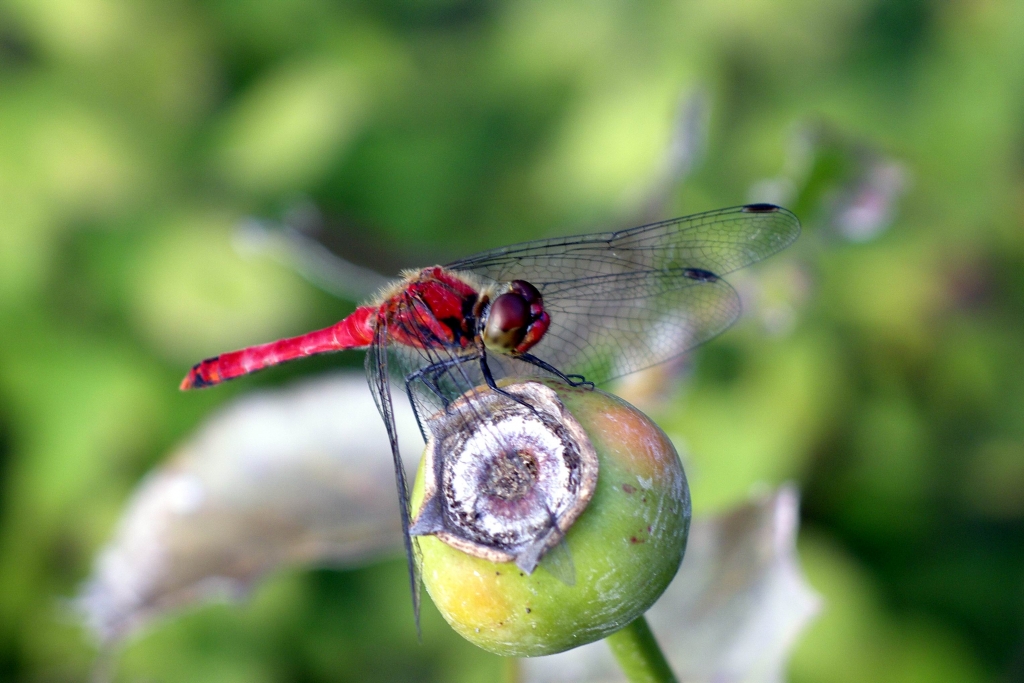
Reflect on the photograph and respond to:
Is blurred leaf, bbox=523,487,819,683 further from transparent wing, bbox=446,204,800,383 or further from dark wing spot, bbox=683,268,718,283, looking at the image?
dark wing spot, bbox=683,268,718,283

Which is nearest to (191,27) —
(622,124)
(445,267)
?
(622,124)

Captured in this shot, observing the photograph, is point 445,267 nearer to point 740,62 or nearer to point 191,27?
point 740,62

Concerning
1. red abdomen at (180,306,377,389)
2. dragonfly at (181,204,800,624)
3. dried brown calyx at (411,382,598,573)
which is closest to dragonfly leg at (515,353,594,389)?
dragonfly at (181,204,800,624)

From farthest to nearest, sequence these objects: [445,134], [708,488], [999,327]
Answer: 1. [445,134]
2. [999,327]
3. [708,488]

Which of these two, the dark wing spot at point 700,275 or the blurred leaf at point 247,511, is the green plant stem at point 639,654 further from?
the dark wing spot at point 700,275

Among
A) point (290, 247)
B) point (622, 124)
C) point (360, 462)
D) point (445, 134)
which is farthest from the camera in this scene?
point (445, 134)

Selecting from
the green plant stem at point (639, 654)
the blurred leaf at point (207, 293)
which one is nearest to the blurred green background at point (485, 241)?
the blurred leaf at point (207, 293)

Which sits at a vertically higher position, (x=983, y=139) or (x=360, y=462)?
(x=983, y=139)
